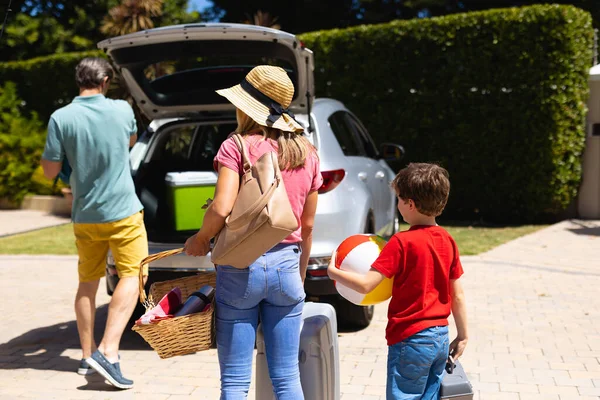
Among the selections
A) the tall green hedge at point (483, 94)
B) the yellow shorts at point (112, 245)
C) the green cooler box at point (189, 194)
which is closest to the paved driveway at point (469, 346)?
the yellow shorts at point (112, 245)

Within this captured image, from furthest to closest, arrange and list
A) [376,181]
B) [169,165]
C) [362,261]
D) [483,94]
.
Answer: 1. [483,94]
2. [376,181]
3. [169,165]
4. [362,261]

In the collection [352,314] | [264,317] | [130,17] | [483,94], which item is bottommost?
[352,314]

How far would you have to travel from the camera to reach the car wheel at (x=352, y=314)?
5.48m

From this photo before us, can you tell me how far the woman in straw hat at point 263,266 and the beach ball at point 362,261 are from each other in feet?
0.62

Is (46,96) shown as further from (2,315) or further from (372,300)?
(372,300)

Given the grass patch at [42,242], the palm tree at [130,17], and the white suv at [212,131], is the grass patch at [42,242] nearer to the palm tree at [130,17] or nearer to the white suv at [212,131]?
the white suv at [212,131]

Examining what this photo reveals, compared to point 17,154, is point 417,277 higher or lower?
higher

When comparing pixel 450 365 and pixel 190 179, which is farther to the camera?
pixel 190 179

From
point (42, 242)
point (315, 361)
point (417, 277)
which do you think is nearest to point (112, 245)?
point (315, 361)

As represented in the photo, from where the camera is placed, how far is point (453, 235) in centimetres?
1051

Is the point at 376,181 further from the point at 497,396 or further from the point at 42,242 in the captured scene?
the point at 42,242

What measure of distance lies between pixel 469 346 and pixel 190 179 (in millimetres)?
2393

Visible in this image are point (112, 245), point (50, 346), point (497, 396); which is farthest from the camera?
point (50, 346)

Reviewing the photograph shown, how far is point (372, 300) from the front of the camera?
117 inches
